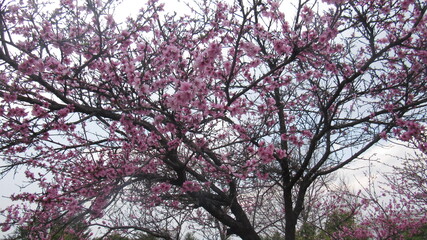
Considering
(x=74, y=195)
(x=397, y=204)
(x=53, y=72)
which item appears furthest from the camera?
(x=397, y=204)

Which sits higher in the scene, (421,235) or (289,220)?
(421,235)

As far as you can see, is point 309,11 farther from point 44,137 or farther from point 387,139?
point 44,137

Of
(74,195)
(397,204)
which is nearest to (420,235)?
(397,204)

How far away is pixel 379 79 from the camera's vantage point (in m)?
5.47

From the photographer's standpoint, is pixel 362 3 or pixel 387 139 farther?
pixel 387 139

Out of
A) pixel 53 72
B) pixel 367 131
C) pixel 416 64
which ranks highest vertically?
pixel 416 64

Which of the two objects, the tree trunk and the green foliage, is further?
the green foliage

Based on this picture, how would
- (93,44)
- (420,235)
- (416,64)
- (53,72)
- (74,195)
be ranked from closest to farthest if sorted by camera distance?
(53,72) → (93,44) → (74,195) → (416,64) → (420,235)

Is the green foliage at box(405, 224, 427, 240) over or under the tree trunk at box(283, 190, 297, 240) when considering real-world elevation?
over

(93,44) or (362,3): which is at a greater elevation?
Result: (362,3)

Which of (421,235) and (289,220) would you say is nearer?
(289,220)

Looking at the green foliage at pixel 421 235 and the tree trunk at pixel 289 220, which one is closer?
the tree trunk at pixel 289 220

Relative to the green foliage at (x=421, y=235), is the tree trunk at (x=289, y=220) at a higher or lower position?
lower

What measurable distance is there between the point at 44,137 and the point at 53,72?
3.28 feet
